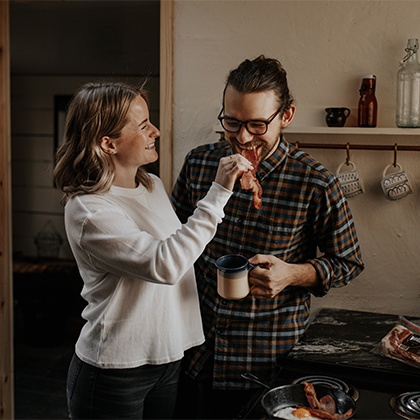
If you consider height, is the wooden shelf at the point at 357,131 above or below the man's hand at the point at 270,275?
above

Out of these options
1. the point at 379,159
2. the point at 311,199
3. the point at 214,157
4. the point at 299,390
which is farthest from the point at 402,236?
the point at 299,390

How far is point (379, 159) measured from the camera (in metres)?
2.59

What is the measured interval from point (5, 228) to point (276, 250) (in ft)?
5.30

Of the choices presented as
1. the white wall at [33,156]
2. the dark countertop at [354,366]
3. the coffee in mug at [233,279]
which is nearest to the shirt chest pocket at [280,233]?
the coffee in mug at [233,279]

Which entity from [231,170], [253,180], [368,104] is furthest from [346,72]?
[231,170]

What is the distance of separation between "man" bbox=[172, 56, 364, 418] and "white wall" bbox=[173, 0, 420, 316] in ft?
1.47

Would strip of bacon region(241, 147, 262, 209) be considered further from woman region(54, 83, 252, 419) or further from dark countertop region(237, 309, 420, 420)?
dark countertop region(237, 309, 420, 420)

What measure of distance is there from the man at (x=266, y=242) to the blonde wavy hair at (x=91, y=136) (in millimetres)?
326

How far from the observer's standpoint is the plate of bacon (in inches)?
68.1

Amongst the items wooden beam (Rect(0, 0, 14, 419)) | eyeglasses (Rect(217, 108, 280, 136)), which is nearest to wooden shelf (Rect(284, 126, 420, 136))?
eyeglasses (Rect(217, 108, 280, 136))

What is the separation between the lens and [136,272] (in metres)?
1.87

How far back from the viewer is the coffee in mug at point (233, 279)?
192 centimetres

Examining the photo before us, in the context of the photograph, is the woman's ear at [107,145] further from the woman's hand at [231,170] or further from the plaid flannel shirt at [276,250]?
the plaid flannel shirt at [276,250]

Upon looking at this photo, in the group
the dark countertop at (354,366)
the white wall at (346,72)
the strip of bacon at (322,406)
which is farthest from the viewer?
the white wall at (346,72)
